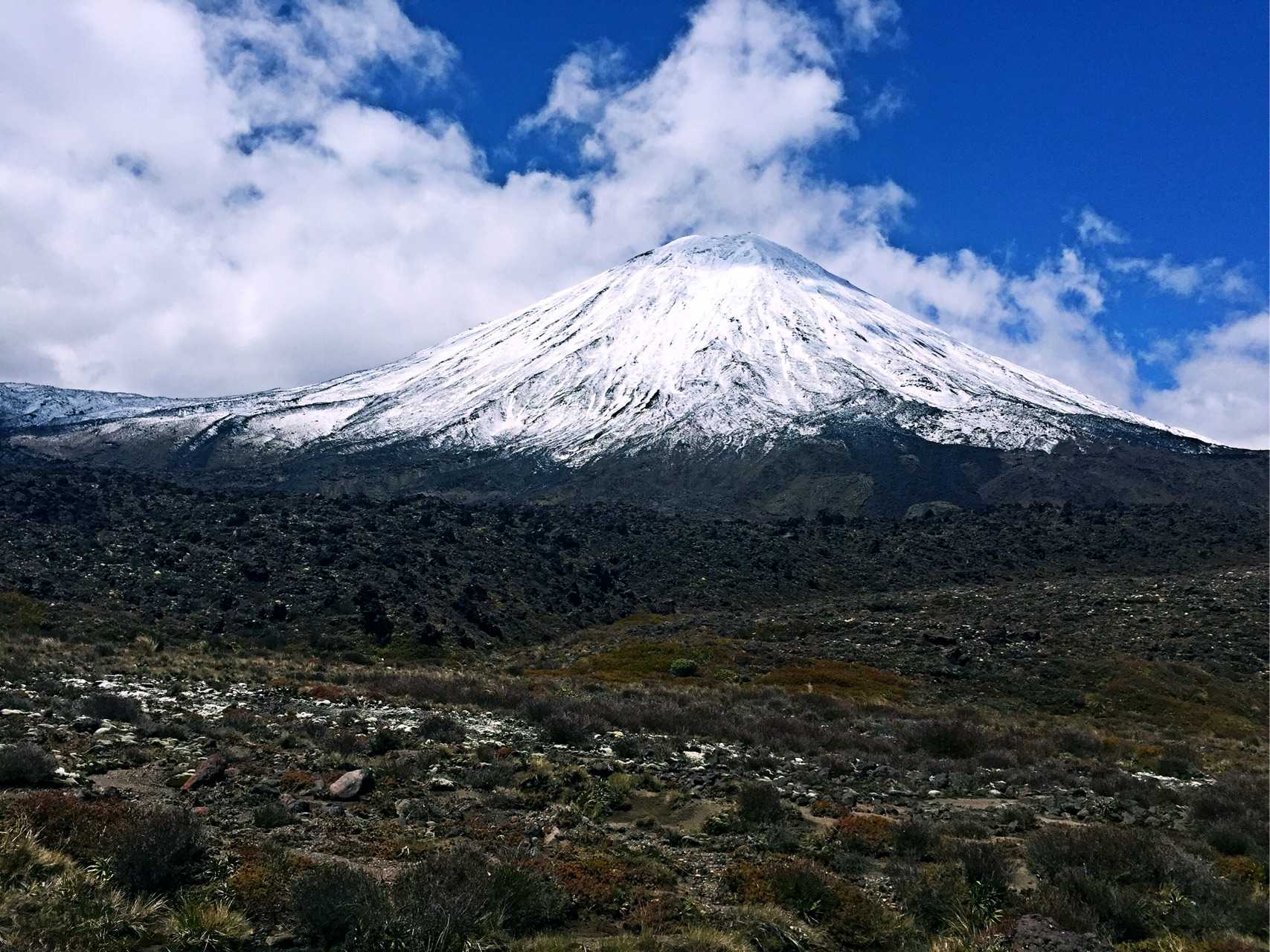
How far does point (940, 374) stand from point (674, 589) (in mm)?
96859

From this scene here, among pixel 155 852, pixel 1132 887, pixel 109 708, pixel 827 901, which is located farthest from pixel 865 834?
pixel 109 708

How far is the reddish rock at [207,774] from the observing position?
10094mm

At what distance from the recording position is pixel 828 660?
116 ft

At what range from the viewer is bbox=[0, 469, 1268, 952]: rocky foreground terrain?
22.6 ft

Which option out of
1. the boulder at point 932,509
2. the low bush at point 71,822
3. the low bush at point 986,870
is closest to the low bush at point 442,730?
the low bush at point 71,822

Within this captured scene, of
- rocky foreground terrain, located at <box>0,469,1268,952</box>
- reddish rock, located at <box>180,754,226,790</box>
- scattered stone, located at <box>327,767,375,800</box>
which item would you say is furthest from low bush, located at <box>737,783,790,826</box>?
reddish rock, located at <box>180,754,226,790</box>

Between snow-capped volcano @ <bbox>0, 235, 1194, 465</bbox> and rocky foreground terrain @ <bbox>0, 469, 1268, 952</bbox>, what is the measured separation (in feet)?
235

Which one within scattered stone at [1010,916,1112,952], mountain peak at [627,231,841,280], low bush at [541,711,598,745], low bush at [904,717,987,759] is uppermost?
mountain peak at [627,231,841,280]

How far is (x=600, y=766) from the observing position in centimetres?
1288

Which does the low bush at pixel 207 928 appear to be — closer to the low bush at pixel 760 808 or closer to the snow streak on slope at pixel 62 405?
the low bush at pixel 760 808

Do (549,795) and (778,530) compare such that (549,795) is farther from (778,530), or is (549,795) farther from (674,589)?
(778,530)

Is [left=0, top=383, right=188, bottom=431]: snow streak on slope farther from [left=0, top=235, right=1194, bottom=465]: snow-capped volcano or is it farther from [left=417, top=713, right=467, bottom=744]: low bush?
[left=417, top=713, right=467, bottom=744]: low bush

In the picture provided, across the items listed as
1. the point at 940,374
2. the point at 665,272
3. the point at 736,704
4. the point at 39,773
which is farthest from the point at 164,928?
the point at 665,272

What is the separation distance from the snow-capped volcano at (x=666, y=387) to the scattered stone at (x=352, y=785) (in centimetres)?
9946
